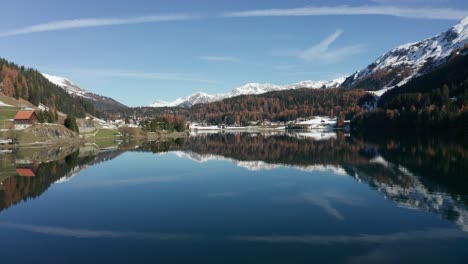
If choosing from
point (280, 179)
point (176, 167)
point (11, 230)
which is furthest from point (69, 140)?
point (11, 230)

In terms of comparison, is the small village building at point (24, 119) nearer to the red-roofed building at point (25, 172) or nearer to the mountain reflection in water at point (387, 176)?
the mountain reflection in water at point (387, 176)

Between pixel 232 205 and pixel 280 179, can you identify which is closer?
pixel 232 205

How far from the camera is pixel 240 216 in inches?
1123

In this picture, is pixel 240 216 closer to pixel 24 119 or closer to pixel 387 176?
pixel 387 176

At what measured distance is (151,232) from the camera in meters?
24.8

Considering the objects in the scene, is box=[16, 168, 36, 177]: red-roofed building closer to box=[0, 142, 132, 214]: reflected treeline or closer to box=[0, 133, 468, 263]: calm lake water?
box=[0, 142, 132, 214]: reflected treeline

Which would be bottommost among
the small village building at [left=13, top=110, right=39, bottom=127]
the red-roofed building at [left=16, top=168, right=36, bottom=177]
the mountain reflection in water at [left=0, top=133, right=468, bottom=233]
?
the mountain reflection in water at [left=0, top=133, right=468, bottom=233]

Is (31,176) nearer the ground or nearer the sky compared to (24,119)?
nearer the ground

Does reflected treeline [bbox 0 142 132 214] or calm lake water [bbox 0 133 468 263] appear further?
reflected treeline [bbox 0 142 132 214]

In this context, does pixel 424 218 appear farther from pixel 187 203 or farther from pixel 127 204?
pixel 127 204

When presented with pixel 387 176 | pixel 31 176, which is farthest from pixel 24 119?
pixel 387 176

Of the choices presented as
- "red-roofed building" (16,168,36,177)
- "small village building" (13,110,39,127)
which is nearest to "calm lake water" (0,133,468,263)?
"red-roofed building" (16,168,36,177)

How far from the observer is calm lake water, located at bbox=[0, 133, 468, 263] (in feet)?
67.6

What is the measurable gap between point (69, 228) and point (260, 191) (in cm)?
1955
